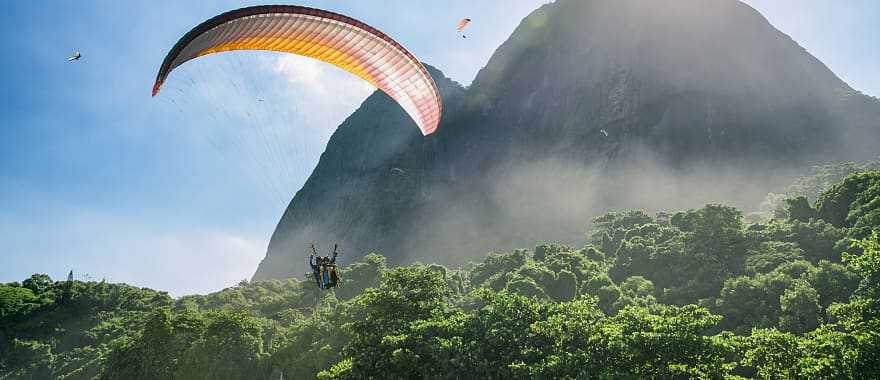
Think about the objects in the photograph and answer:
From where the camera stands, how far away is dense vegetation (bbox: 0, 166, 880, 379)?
15625 mm

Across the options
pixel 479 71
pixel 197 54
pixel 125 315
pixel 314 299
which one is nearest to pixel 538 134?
pixel 479 71

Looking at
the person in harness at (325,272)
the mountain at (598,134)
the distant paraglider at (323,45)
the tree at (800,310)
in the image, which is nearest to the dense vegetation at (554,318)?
the tree at (800,310)

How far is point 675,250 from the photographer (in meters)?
36.9

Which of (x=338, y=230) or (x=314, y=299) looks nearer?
(x=314, y=299)

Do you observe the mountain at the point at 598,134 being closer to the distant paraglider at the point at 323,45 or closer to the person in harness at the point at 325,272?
the distant paraglider at the point at 323,45

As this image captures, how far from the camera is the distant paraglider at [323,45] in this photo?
560 inches

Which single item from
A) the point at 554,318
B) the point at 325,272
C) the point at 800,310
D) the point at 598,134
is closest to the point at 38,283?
the point at 325,272

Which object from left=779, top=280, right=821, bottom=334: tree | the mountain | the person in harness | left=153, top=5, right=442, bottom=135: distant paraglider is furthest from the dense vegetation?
the mountain

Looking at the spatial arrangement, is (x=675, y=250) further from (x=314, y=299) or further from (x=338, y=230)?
(x=338, y=230)

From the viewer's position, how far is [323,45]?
17.5 m

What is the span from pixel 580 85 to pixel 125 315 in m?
103

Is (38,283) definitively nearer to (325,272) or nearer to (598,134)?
(325,272)

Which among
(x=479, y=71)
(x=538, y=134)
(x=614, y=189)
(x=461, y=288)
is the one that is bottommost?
(x=461, y=288)

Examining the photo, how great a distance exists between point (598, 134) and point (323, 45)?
9641 cm
